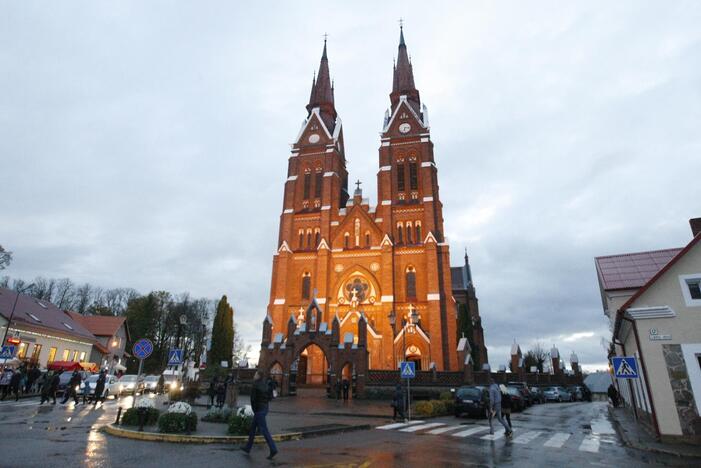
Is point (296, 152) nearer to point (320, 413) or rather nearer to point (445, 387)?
point (445, 387)

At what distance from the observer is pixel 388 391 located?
2783 cm

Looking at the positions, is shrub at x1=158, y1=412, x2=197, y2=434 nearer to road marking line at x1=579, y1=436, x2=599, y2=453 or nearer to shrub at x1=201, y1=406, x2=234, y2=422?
shrub at x1=201, y1=406, x2=234, y2=422

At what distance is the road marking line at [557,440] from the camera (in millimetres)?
11323

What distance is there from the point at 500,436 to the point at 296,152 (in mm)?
41808

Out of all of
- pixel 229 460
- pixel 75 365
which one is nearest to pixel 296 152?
pixel 75 365

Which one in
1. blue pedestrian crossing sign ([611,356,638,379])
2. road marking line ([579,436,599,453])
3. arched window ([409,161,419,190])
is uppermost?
arched window ([409,161,419,190])

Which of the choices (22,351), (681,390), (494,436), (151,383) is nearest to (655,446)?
(681,390)

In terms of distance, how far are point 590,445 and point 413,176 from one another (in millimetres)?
36856

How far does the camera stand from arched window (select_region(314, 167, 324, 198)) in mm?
47781

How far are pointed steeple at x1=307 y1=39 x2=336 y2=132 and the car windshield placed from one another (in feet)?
128

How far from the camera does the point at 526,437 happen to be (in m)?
12.8

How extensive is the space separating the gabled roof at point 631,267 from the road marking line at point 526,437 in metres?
7.55

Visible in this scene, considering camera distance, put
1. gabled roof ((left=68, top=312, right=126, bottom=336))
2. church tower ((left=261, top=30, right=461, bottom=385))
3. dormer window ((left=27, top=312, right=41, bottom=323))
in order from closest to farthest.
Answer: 1. dormer window ((left=27, top=312, right=41, bottom=323))
2. church tower ((left=261, top=30, right=461, bottom=385))
3. gabled roof ((left=68, top=312, right=126, bottom=336))

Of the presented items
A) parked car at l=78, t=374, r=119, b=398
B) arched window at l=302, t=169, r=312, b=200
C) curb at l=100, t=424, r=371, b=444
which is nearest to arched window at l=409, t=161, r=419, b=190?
arched window at l=302, t=169, r=312, b=200
